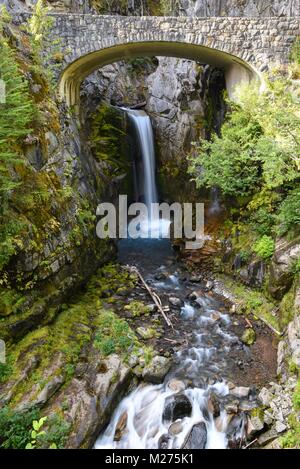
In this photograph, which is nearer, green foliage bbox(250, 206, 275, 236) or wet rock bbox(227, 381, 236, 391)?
wet rock bbox(227, 381, 236, 391)

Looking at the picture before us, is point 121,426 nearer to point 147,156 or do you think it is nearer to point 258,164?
point 258,164

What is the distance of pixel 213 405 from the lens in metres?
5.79

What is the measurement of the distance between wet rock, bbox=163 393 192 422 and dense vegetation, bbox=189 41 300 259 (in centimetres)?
432

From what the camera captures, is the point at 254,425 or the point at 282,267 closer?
the point at 254,425

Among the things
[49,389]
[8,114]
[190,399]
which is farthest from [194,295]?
[8,114]

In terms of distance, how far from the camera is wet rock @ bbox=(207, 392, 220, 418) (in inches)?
225

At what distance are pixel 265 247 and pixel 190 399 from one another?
437cm

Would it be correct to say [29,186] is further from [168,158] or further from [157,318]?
[168,158]

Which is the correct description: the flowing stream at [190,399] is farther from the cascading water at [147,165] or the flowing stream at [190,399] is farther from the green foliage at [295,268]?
the cascading water at [147,165]

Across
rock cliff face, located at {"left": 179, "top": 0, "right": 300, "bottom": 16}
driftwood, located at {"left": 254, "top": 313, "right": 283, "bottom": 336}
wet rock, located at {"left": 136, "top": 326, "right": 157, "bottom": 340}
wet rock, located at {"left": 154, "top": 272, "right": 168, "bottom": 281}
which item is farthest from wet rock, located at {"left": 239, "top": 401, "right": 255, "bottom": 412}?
rock cliff face, located at {"left": 179, "top": 0, "right": 300, "bottom": 16}

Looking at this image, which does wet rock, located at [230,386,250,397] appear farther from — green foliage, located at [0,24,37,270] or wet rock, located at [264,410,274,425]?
green foliage, located at [0,24,37,270]

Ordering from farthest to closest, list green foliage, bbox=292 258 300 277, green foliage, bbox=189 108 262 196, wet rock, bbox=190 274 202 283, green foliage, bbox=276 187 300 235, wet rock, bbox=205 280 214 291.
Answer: wet rock, bbox=190 274 202 283 → wet rock, bbox=205 280 214 291 → green foliage, bbox=189 108 262 196 → green foliage, bbox=276 187 300 235 → green foliage, bbox=292 258 300 277

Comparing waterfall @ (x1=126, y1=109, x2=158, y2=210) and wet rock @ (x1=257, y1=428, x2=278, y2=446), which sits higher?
waterfall @ (x1=126, y1=109, x2=158, y2=210)

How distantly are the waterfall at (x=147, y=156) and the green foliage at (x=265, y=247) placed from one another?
316 inches
